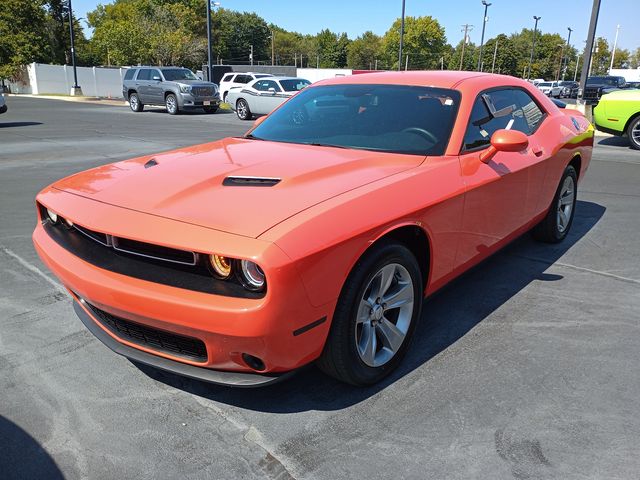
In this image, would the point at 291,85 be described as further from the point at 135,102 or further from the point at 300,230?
the point at 300,230

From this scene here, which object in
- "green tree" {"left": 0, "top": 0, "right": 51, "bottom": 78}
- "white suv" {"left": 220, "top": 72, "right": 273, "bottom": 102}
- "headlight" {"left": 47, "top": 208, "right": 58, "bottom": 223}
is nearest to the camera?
"headlight" {"left": 47, "top": 208, "right": 58, "bottom": 223}

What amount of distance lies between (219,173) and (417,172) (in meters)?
1.07

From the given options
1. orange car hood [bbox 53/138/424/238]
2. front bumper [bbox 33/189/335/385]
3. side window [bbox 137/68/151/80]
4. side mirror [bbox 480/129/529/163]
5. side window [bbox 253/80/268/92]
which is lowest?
front bumper [bbox 33/189/335/385]

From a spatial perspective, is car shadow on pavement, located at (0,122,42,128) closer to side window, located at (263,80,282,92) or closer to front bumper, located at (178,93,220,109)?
front bumper, located at (178,93,220,109)

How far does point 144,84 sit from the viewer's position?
22.2 meters

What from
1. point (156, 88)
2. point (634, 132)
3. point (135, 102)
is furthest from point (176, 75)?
point (634, 132)

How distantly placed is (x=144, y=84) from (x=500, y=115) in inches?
828

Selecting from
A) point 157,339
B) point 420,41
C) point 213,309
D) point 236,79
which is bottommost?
point 157,339

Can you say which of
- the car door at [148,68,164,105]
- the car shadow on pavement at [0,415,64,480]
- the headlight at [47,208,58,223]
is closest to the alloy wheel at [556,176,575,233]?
the headlight at [47,208,58,223]

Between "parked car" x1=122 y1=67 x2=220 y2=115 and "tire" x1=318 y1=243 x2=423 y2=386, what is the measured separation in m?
19.8

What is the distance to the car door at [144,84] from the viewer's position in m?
22.2

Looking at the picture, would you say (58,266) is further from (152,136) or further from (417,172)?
(152,136)

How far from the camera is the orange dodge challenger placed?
85.0 inches

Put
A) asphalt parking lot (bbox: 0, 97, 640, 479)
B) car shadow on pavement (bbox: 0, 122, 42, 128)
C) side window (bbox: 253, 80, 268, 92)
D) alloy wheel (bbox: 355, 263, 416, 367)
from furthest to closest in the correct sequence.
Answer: side window (bbox: 253, 80, 268, 92) < car shadow on pavement (bbox: 0, 122, 42, 128) < alloy wheel (bbox: 355, 263, 416, 367) < asphalt parking lot (bbox: 0, 97, 640, 479)
